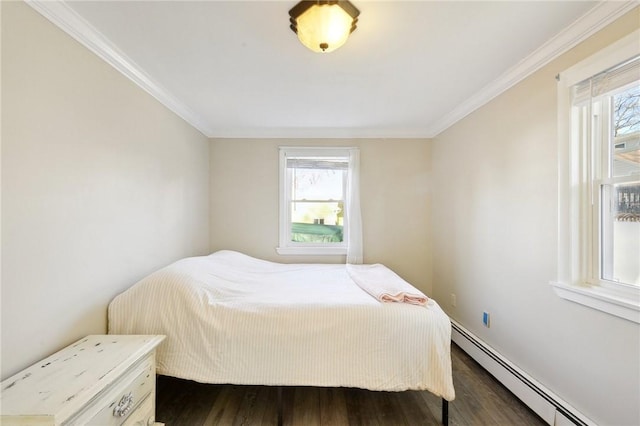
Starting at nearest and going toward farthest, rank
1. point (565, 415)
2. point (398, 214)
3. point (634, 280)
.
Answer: point (634, 280) → point (565, 415) → point (398, 214)

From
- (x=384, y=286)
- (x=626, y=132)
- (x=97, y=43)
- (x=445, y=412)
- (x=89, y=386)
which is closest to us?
(x=89, y=386)

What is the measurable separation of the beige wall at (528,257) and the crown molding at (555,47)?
41mm

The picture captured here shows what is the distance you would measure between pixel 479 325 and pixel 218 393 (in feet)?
7.35

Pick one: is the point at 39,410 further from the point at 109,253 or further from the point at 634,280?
the point at 634,280

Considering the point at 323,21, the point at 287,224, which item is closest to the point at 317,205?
the point at 287,224

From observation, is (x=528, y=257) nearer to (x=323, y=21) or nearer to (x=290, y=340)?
(x=290, y=340)

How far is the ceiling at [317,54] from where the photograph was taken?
4.28 feet

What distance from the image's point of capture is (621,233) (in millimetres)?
1337

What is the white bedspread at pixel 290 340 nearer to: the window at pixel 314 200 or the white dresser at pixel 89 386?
the white dresser at pixel 89 386

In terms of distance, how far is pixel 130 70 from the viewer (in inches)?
69.2

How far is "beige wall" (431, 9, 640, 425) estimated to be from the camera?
1298 millimetres

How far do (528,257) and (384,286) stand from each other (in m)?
1.01

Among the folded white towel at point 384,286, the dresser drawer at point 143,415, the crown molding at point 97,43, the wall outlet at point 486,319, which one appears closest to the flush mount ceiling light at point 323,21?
the crown molding at point 97,43

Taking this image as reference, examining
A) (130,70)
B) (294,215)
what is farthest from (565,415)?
(130,70)
